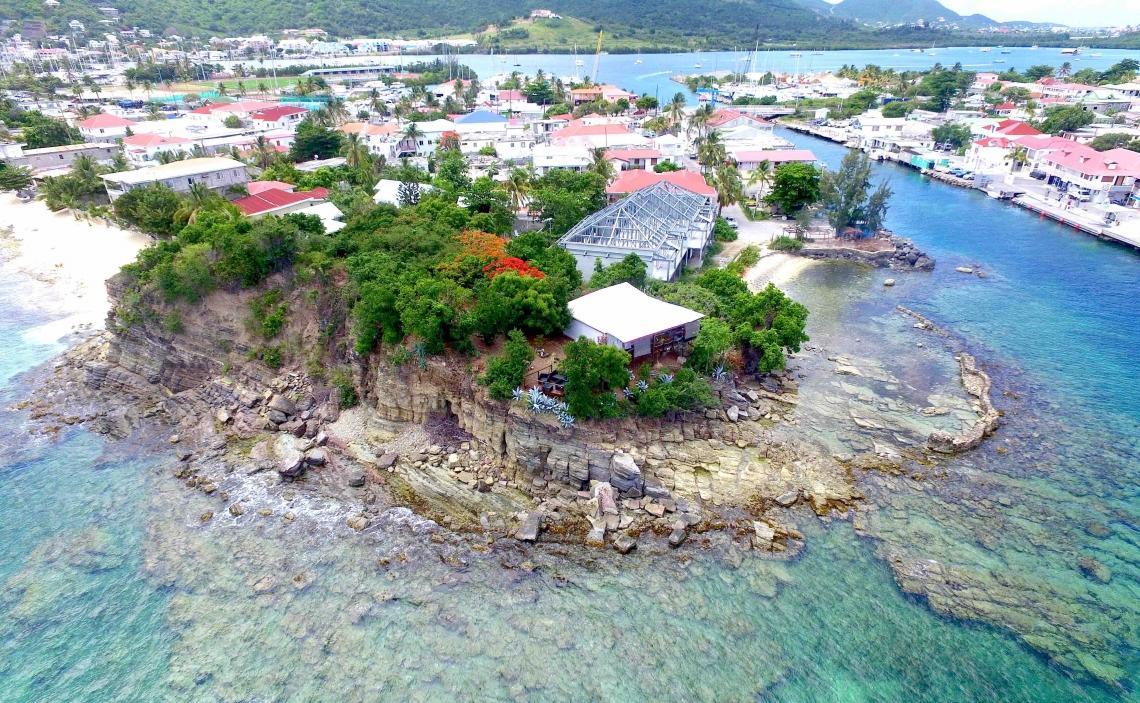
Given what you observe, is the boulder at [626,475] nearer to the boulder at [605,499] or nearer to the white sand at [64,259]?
the boulder at [605,499]

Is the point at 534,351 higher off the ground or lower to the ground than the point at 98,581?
higher

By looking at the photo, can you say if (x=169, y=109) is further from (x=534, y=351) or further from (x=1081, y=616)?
(x=1081, y=616)

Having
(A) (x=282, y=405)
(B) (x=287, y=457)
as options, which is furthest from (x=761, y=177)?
(B) (x=287, y=457)

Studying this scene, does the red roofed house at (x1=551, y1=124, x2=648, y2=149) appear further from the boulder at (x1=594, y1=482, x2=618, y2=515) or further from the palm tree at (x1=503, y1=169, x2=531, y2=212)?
the boulder at (x1=594, y1=482, x2=618, y2=515)

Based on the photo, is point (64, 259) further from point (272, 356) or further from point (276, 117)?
point (276, 117)

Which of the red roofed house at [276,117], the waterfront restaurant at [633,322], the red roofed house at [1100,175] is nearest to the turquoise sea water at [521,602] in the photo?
the waterfront restaurant at [633,322]

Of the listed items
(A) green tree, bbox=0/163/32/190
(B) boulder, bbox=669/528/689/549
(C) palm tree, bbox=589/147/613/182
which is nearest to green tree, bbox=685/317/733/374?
(B) boulder, bbox=669/528/689/549

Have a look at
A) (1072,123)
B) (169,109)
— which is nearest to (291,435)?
(1072,123)
